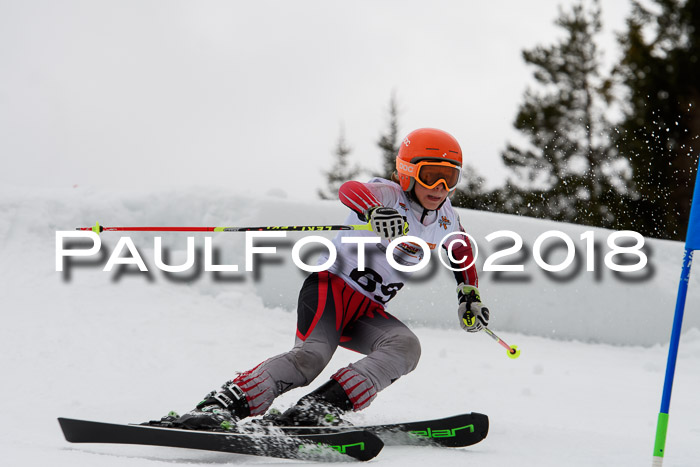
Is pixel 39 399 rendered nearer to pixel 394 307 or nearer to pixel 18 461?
pixel 18 461

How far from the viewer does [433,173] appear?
3.25 metres

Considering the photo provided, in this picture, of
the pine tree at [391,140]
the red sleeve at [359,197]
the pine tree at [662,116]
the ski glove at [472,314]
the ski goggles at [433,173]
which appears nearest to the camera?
the red sleeve at [359,197]

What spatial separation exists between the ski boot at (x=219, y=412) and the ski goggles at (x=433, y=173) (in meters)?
1.31

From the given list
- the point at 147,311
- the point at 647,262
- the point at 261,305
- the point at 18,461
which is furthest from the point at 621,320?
the point at 18,461

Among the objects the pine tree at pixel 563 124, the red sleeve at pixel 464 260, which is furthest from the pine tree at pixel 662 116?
the red sleeve at pixel 464 260

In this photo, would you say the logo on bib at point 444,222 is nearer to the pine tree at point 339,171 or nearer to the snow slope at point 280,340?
the snow slope at point 280,340

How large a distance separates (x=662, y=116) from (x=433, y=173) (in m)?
17.0

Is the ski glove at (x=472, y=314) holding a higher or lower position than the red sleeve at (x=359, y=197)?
lower

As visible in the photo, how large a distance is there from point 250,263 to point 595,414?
3440 millimetres

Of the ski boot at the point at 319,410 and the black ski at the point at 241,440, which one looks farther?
the ski boot at the point at 319,410

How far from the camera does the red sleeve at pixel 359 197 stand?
10.2ft

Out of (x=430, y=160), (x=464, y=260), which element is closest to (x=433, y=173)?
(x=430, y=160)

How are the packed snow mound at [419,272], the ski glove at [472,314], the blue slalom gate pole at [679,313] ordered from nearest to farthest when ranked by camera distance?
the blue slalom gate pole at [679,313] → the ski glove at [472,314] → the packed snow mound at [419,272]

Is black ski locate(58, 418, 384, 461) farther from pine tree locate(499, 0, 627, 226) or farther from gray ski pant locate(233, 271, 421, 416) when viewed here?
pine tree locate(499, 0, 627, 226)
